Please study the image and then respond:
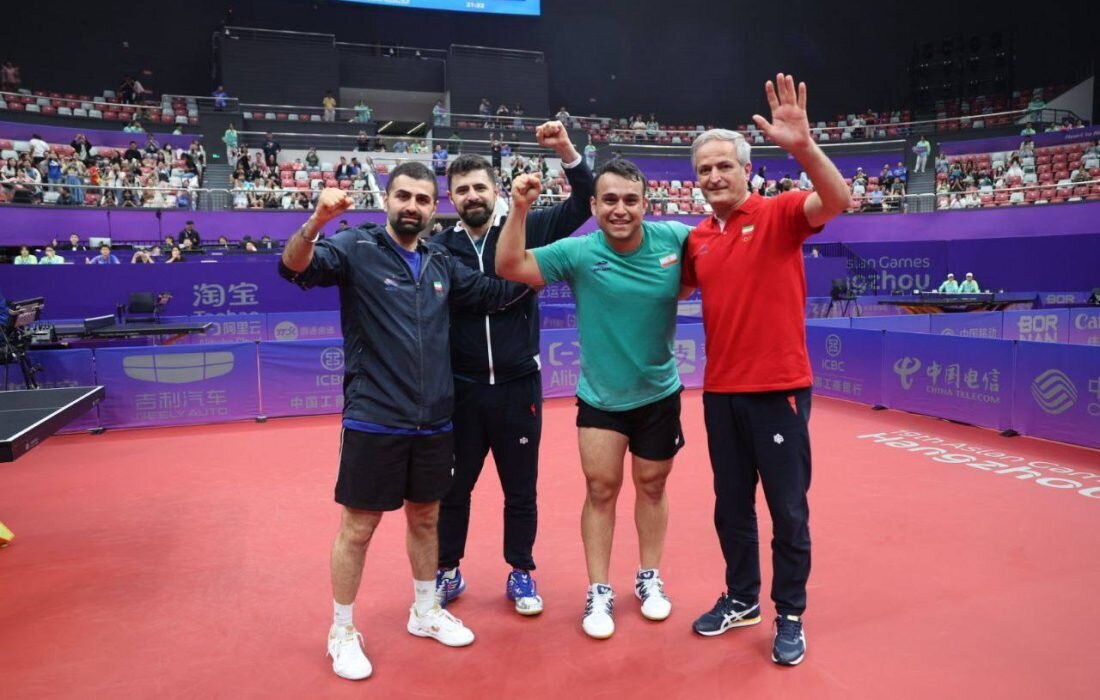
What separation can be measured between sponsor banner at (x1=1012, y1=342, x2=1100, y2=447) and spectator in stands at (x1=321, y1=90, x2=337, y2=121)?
78.9 ft

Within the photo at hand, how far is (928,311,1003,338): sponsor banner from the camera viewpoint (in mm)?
12117

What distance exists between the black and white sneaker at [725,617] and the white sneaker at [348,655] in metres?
1.57

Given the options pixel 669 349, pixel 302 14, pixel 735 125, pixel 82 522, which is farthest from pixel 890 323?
pixel 302 14

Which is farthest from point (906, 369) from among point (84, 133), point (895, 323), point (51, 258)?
point (84, 133)

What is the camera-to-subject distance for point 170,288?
1477cm

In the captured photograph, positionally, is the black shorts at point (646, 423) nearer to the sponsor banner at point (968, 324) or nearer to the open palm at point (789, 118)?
the open palm at point (789, 118)

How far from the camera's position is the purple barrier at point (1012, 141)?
23.4 metres

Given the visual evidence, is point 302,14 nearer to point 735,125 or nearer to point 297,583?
point 735,125

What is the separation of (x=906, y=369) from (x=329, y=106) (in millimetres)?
24176

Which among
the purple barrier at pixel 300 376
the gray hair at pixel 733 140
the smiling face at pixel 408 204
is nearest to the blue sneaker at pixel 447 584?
the smiling face at pixel 408 204

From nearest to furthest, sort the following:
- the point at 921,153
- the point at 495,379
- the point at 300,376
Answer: the point at 495,379
the point at 300,376
the point at 921,153

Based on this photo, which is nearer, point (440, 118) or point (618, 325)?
point (618, 325)

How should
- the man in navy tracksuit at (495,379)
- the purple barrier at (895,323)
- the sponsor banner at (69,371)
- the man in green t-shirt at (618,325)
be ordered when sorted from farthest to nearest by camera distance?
the purple barrier at (895,323)
the sponsor banner at (69,371)
the man in navy tracksuit at (495,379)
the man in green t-shirt at (618,325)

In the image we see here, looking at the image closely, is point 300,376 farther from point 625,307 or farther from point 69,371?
point 625,307
